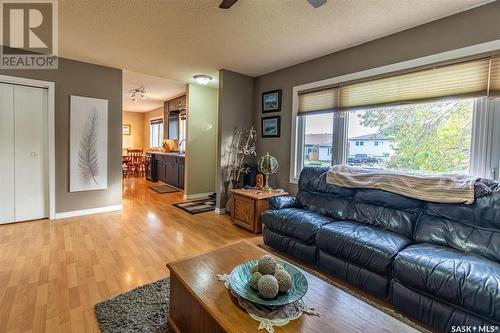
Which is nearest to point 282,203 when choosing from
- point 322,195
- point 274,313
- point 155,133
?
point 322,195

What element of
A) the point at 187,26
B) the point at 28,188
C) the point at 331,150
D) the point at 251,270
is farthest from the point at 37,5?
the point at 331,150

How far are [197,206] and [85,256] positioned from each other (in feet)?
7.41

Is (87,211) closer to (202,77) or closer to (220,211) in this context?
(220,211)

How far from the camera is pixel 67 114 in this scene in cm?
373

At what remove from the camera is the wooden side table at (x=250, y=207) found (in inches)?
133

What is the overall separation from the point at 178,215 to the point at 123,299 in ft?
7.49

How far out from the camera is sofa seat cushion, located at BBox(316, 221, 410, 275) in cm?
184

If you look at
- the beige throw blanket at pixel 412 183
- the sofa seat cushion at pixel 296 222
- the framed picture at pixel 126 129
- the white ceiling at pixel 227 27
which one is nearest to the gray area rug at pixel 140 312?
the sofa seat cushion at pixel 296 222

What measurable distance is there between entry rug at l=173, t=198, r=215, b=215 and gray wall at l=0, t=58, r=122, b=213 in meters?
1.12

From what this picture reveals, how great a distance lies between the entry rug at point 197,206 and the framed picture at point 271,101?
205 centimetres

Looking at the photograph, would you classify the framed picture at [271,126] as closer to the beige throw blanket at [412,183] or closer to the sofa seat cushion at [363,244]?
the beige throw blanket at [412,183]

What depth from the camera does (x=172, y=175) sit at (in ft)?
21.2

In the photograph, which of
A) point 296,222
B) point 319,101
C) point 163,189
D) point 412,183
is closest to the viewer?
point 412,183

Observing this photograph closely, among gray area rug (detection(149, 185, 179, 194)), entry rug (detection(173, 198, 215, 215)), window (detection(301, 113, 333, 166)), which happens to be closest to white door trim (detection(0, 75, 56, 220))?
entry rug (detection(173, 198, 215, 215))
